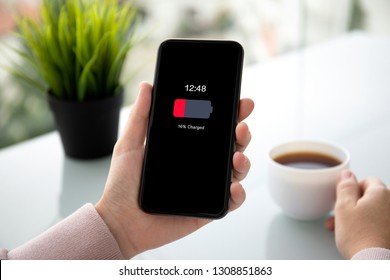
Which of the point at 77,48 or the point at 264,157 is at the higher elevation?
the point at 77,48

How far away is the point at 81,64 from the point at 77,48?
3 centimetres

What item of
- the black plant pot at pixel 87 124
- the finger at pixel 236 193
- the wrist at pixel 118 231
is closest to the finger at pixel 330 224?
the finger at pixel 236 193

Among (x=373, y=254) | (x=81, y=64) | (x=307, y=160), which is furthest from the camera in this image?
(x=81, y=64)

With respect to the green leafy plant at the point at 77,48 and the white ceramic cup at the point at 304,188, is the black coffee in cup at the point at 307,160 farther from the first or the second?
the green leafy plant at the point at 77,48

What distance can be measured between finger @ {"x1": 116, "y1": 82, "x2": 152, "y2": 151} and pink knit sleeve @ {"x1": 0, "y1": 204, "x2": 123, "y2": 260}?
0.34ft

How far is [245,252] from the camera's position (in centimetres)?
63

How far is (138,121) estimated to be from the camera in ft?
2.16

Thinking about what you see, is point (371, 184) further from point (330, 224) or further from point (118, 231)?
point (118, 231)

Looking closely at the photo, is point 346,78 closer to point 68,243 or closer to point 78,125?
point 78,125

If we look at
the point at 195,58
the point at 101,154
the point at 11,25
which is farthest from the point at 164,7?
the point at 195,58

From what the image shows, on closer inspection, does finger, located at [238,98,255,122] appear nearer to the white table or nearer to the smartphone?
the smartphone

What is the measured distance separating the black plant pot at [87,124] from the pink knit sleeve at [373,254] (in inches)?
18.9

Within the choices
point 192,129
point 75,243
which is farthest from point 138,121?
point 75,243

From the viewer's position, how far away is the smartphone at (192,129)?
613 millimetres
